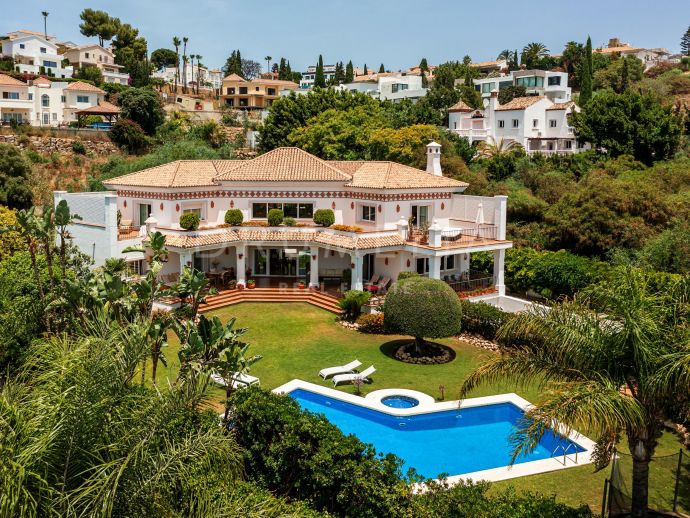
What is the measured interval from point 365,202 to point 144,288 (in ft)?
73.7

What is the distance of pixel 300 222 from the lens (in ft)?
122

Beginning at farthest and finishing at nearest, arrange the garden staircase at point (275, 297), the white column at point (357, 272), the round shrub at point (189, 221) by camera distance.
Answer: the round shrub at point (189, 221)
the garden staircase at point (275, 297)
the white column at point (357, 272)

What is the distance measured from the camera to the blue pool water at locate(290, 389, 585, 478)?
1744 cm

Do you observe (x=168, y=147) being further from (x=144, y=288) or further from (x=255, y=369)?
(x=144, y=288)

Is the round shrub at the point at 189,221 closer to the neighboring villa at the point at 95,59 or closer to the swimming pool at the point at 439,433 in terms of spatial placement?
the swimming pool at the point at 439,433

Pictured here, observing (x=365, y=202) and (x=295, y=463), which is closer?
(x=295, y=463)

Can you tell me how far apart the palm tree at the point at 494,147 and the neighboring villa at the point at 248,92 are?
1997 inches

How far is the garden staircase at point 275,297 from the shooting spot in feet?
109

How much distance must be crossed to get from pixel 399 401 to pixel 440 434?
8.91 ft

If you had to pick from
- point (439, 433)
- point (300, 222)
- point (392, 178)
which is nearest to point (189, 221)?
point (300, 222)

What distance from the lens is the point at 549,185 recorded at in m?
48.3

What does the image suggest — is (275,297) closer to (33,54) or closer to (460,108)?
(460,108)

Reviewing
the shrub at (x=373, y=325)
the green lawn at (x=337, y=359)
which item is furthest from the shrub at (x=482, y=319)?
the shrub at (x=373, y=325)

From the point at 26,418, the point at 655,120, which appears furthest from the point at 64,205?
the point at 655,120
